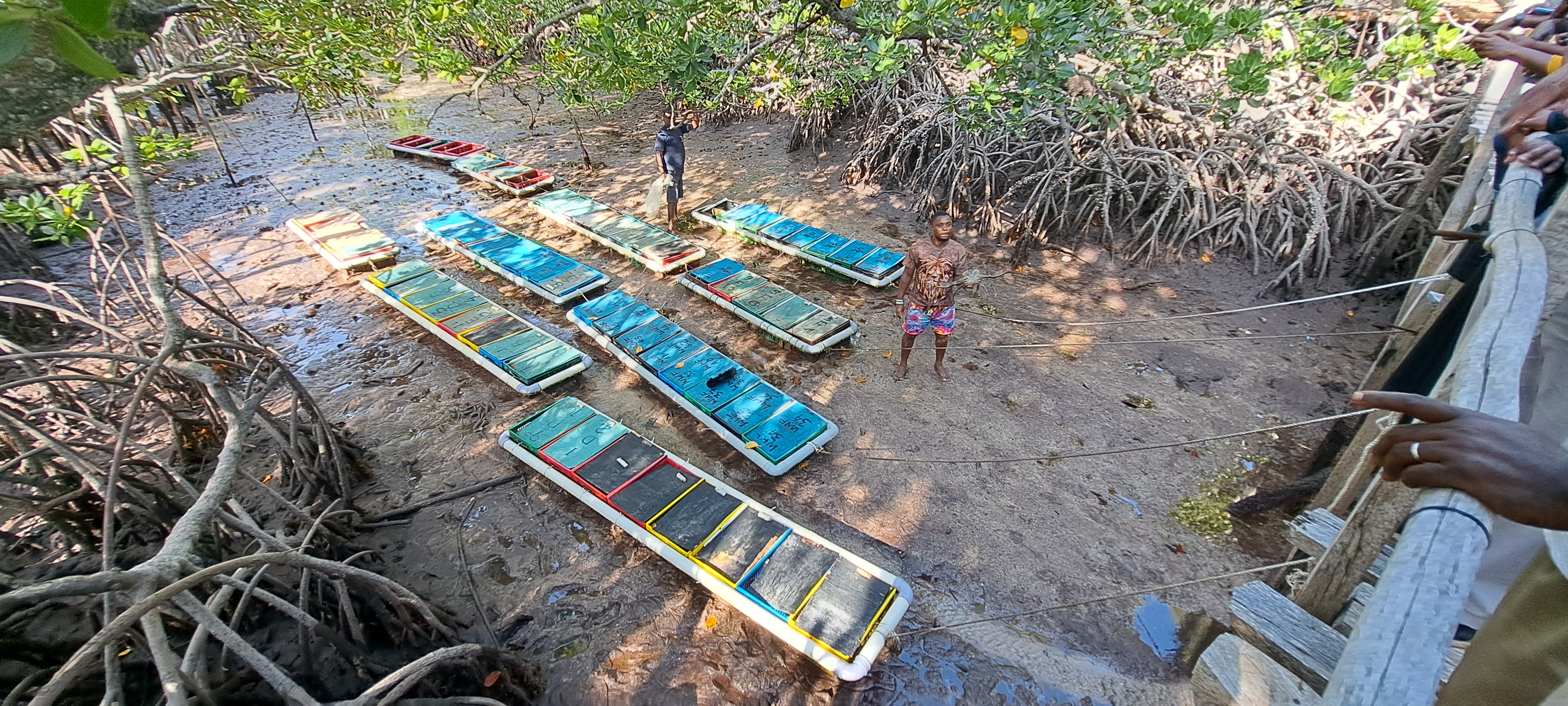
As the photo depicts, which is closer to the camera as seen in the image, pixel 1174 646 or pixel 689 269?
pixel 1174 646

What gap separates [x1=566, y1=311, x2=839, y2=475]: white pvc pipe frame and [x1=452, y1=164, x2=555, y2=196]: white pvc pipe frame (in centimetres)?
451

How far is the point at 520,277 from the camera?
6.28 meters

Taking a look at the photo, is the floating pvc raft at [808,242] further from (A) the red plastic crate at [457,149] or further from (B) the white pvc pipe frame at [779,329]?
(A) the red plastic crate at [457,149]

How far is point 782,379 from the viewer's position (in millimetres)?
5133

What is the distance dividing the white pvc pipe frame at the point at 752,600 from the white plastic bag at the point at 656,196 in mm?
4587

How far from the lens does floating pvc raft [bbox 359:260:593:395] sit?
4910mm

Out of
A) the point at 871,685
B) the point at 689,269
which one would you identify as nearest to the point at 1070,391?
the point at 871,685

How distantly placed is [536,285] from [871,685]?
16.6ft

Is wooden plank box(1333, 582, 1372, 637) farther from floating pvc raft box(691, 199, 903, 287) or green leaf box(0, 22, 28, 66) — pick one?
floating pvc raft box(691, 199, 903, 287)

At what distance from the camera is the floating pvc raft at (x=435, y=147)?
9.49m

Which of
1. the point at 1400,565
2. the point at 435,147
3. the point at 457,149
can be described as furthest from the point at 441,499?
the point at 435,147

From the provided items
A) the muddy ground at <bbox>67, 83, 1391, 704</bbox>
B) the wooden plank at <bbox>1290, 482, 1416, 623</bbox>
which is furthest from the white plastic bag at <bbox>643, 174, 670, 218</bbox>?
the wooden plank at <bbox>1290, 482, 1416, 623</bbox>

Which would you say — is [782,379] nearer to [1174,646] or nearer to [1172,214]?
[1174,646]

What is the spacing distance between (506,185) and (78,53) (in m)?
8.71
